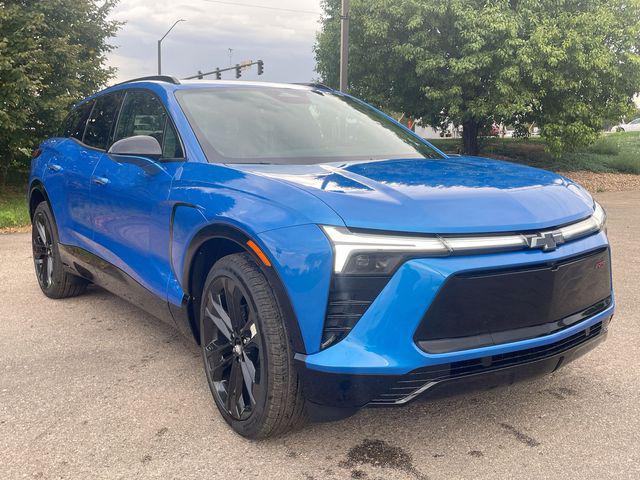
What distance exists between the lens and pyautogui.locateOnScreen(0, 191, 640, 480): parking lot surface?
2.58m

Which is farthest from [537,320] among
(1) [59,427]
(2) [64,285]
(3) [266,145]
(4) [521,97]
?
(4) [521,97]

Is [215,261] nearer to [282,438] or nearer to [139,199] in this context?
[139,199]

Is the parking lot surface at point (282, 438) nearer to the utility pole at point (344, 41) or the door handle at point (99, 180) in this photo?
the door handle at point (99, 180)

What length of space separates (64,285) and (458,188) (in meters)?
3.78

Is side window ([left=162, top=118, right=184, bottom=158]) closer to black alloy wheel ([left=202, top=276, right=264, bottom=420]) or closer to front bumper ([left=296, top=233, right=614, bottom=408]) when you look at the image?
black alloy wheel ([left=202, top=276, right=264, bottom=420])

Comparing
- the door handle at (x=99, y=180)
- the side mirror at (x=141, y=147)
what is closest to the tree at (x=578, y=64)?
the door handle at (x=99, y=180)

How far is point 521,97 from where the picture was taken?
16.6 meters

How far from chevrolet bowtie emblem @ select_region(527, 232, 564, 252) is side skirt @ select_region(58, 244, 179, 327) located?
1927 millimetres

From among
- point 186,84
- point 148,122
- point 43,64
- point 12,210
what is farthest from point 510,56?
point 148,122

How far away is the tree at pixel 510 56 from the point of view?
16219 mm

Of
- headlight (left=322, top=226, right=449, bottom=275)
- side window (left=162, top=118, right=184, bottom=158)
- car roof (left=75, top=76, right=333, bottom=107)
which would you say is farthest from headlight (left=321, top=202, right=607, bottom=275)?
car roof (left=75, top=76, right=333, bottom=107)

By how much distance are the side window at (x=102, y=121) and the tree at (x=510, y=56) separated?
13319 mm

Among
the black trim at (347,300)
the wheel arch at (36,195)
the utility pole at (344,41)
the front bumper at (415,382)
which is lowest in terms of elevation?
the front bumper at (415,382)

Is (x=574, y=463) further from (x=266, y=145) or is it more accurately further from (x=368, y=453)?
(x=266, y=145)
